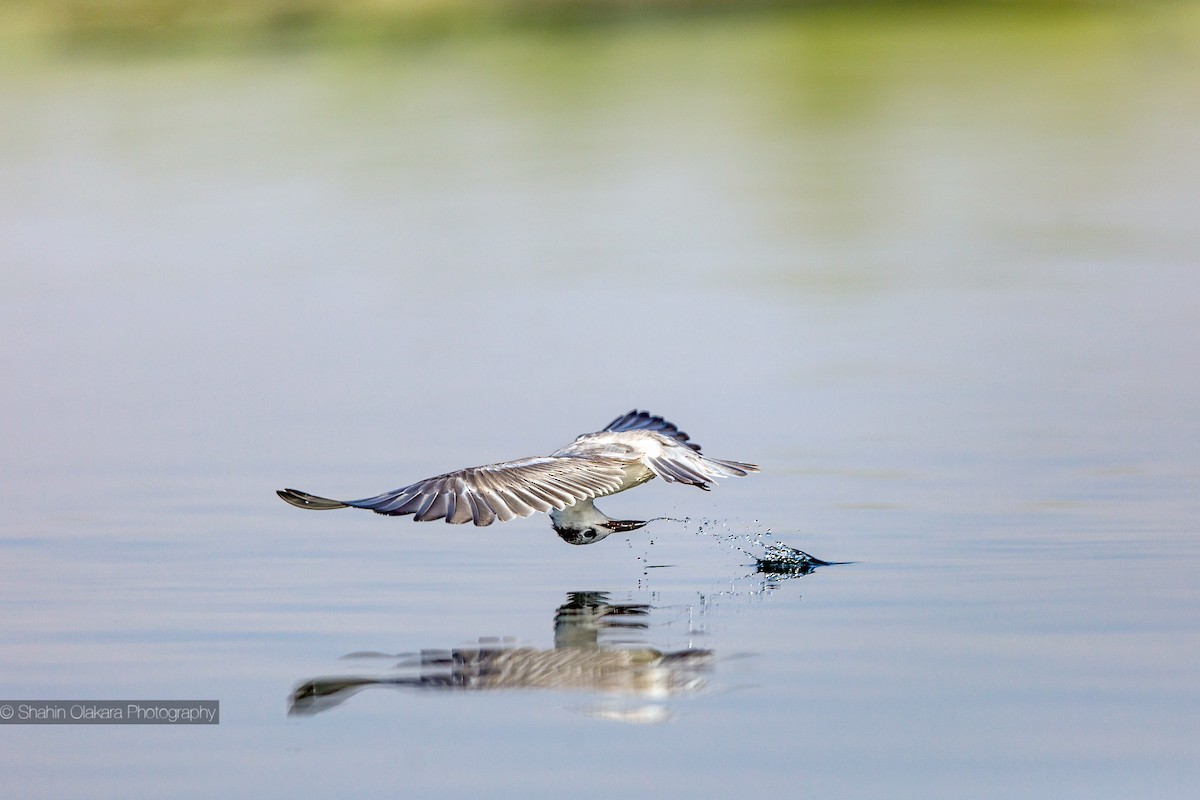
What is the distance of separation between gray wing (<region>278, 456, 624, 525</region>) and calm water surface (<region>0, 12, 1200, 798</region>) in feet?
1.38

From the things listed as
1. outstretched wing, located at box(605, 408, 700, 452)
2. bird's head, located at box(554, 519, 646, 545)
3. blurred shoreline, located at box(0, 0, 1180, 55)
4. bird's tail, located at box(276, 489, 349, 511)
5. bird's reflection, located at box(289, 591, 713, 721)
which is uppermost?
blurred shoreline, located at box(0, 0, 1180, 55)

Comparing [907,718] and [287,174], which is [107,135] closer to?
[287,174]

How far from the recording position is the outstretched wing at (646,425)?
33.7 ft

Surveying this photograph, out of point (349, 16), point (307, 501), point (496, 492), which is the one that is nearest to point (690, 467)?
point (496, 492)

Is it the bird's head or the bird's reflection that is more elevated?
the bird's head

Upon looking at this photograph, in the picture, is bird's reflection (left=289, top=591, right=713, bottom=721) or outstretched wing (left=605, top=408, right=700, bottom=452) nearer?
bird's reflection (left=289, top=591, right=713, bottom=721)

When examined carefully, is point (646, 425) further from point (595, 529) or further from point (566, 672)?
point (566, 672)

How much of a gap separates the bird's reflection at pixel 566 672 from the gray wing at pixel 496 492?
2.45ft

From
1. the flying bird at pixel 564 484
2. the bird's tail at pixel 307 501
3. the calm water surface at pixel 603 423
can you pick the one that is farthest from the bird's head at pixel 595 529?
the bird's tail at pixel 307 501

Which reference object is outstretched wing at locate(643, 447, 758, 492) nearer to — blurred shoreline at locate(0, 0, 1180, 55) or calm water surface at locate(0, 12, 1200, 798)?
calm water surface at locate(0, 12, 1200, 798)

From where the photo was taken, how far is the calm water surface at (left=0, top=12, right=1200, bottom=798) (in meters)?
6.73

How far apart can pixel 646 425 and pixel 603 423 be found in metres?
2.13

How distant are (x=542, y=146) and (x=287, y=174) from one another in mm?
3999

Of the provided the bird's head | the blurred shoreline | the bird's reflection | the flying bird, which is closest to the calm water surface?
the bird's reflection
